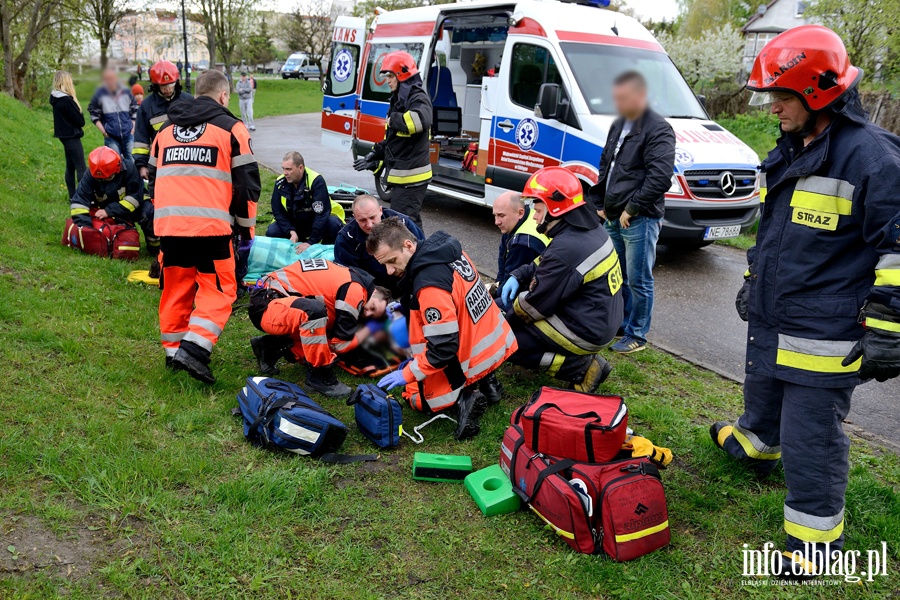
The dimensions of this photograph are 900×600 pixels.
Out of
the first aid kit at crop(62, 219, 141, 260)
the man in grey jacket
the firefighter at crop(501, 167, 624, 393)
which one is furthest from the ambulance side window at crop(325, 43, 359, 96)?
the firefighter at crop(501, 167, 624, 393)

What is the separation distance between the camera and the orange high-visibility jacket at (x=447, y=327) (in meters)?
3.78

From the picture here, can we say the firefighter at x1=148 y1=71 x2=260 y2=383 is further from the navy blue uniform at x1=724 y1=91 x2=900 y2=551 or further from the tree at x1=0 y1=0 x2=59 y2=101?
the navy blue uniform at x1=724 y1=91 x2=900 y2=551

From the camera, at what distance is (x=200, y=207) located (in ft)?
14.0

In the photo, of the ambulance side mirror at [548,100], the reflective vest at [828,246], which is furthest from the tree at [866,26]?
the reflective vest at [828,246]

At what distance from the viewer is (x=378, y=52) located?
11.2m

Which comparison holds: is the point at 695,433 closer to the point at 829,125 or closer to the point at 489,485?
the point at 489,485

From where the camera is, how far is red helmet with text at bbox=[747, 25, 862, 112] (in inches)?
102

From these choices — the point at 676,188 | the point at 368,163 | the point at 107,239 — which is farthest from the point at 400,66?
the point at 107,239

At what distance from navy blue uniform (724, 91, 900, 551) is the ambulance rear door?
31.9 ft

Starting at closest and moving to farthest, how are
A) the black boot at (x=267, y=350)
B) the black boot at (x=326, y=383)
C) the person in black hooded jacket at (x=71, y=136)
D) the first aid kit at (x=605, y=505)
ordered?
the first aid kit at (x=605, y=505) → the black boot at (x=326, y=383) → the black boot at (x=267, y=350) → the person in black hooded jacket at (x=71, y=136)

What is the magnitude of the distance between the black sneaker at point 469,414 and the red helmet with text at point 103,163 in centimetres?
474

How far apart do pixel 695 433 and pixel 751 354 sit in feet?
3.84

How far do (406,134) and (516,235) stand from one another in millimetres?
2139

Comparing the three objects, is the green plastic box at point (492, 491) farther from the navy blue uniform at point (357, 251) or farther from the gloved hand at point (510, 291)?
the navy blue uniform at point (357, 251)
